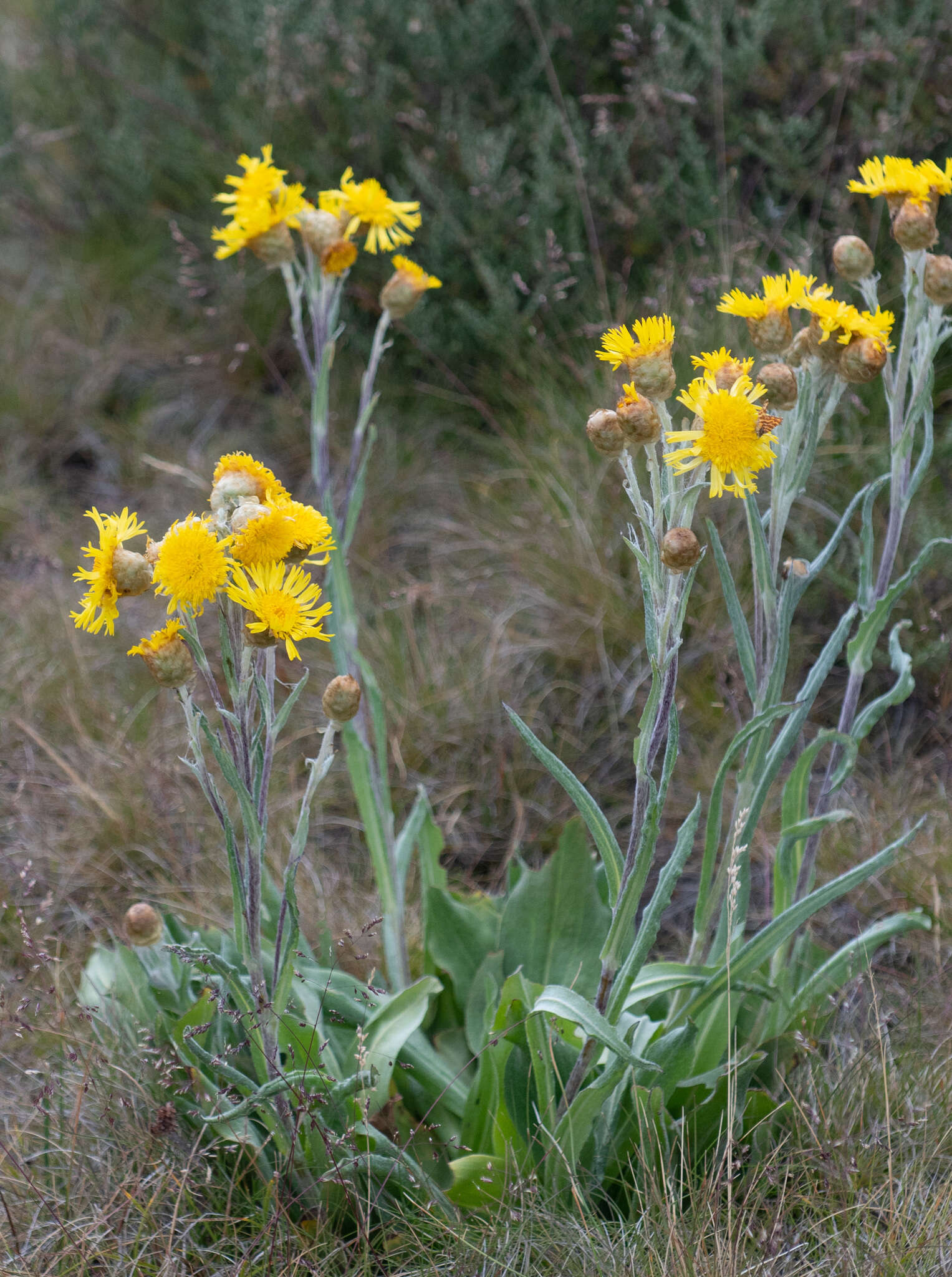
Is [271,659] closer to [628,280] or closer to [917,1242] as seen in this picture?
[917,1242]

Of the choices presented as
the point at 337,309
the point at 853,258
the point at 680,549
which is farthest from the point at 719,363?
the point at 337,309

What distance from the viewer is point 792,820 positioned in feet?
5.07

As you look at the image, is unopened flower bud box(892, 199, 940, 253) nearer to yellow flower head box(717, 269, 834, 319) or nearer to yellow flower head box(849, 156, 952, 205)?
yellow flower head box(849, 156, 952, 205)

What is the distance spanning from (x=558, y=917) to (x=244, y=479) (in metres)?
0.88

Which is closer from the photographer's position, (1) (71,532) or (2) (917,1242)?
(2) (917,1242)

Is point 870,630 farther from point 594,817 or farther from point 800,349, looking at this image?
point 594,817

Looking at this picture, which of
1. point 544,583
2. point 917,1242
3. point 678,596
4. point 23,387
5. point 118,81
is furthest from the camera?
point 118,81

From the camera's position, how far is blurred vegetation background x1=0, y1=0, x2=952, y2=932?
100 inches

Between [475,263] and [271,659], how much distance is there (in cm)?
248

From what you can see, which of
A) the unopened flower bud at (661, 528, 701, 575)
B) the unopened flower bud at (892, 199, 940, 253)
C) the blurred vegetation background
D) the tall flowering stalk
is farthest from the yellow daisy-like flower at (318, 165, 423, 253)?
the blurred vegetation background

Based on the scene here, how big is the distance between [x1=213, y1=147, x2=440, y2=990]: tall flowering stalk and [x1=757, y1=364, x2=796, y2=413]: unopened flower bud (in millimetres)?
598

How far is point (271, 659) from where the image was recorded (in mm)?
1196

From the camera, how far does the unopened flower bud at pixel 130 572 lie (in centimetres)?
111

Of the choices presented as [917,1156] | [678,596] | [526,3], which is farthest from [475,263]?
[917,1156]
